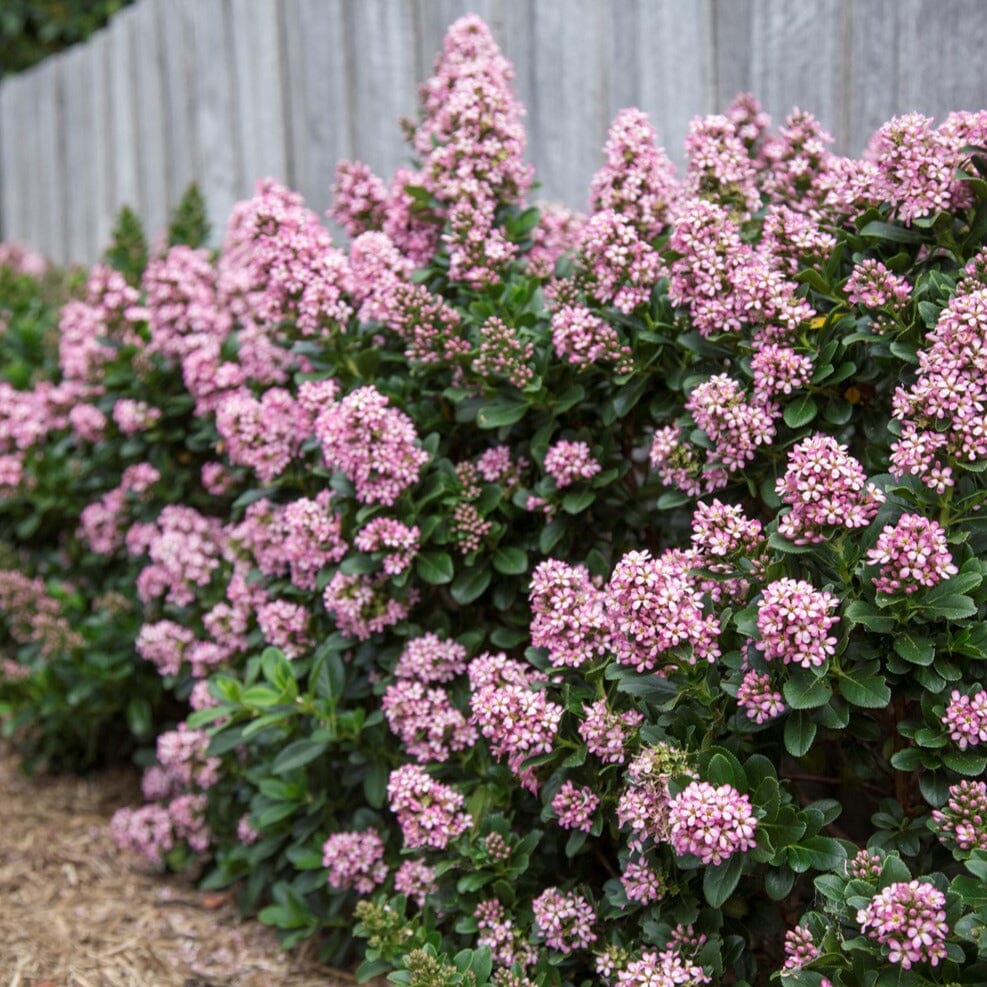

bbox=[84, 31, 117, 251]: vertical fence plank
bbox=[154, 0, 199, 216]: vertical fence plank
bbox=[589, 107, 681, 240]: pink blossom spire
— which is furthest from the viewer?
bbox=[84, 31, 117, 251]: vertical fence plank

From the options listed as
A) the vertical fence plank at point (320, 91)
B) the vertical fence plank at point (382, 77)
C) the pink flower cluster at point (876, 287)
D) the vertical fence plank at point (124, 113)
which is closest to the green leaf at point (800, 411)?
the pink flower cluster at point (876, 287)

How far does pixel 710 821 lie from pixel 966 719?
0.38 m

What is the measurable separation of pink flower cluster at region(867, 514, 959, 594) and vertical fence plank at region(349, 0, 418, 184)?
243cm

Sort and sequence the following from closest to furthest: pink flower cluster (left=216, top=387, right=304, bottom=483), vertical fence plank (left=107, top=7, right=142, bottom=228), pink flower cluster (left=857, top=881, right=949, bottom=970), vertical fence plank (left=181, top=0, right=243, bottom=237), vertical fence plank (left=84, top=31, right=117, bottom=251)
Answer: pink flower cluster (left=857, top=881, right=949, bottom=970) → pink flower cluster (left=216, top=387, right=304, bottom=483) → vertical fence plank (left=181, top=0, right=243, bottom=237) → vertical fence plank (left=107, top=7, right=142, bottom=228) → vertical fence plank (left=84, top=31, right=117, bottom=251)

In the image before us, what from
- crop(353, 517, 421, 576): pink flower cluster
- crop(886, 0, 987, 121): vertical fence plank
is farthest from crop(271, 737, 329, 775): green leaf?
crop(886, 0, 987, 121): vertical fence plank

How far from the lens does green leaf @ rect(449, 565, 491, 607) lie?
7.30 feet

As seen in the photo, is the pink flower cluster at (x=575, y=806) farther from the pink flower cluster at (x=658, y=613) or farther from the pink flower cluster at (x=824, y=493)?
the pink flower cluster at (x=824, y=493)

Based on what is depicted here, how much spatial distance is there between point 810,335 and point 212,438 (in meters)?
1.66

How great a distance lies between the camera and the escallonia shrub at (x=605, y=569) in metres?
1.62

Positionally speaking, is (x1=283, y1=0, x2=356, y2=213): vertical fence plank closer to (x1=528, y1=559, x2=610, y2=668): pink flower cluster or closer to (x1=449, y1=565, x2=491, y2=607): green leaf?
(x1=449, y1=565, x2=491, y2=607): green leaf

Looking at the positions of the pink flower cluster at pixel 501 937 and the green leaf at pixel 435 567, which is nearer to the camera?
the pink flower cluster at pixel 501 937

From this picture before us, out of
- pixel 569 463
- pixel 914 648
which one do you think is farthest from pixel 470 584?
pixel 914 648

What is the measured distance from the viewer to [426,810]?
202 cm

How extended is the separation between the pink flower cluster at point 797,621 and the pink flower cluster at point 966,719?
0.19 metres
